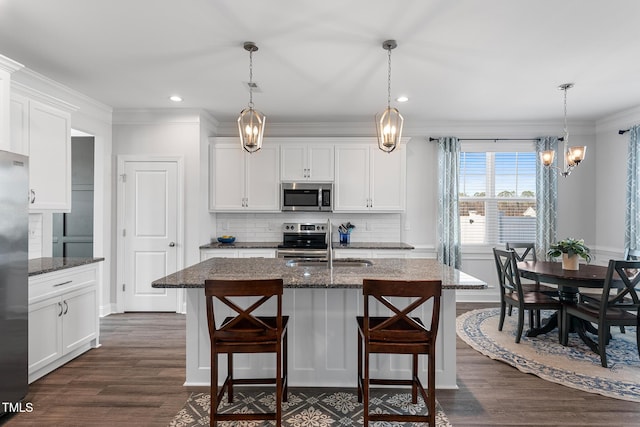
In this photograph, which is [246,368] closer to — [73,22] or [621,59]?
[73,22]

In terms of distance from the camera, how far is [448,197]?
5281 millimetres

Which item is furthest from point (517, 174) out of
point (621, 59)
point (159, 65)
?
point (159, 65)

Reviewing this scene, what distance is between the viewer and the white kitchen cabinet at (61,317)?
273cm

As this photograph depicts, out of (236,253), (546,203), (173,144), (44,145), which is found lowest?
(236,253)

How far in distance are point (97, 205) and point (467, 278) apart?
451 cm

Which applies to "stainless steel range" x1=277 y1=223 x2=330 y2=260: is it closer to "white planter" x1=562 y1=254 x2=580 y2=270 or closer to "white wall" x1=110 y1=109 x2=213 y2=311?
"white wall" x1=110 y1=109 x2=213 y2=311

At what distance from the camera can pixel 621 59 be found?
3143 millimetres

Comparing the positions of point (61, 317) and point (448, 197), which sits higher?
point (448, 197)

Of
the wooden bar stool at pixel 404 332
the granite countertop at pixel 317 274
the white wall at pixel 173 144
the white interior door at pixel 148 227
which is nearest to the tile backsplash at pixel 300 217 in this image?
the white wall at pixel 173 144

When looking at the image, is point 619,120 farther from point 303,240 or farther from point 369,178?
point 303,240

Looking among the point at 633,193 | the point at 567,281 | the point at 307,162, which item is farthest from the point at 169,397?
the point at 633,193

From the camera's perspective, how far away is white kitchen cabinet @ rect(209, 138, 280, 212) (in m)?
5.12

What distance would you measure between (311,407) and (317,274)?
2.99 feet

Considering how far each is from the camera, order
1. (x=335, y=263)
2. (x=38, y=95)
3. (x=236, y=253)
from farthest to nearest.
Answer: (x=236, y=253), (x=335, y=263), (x=38, y=95)
